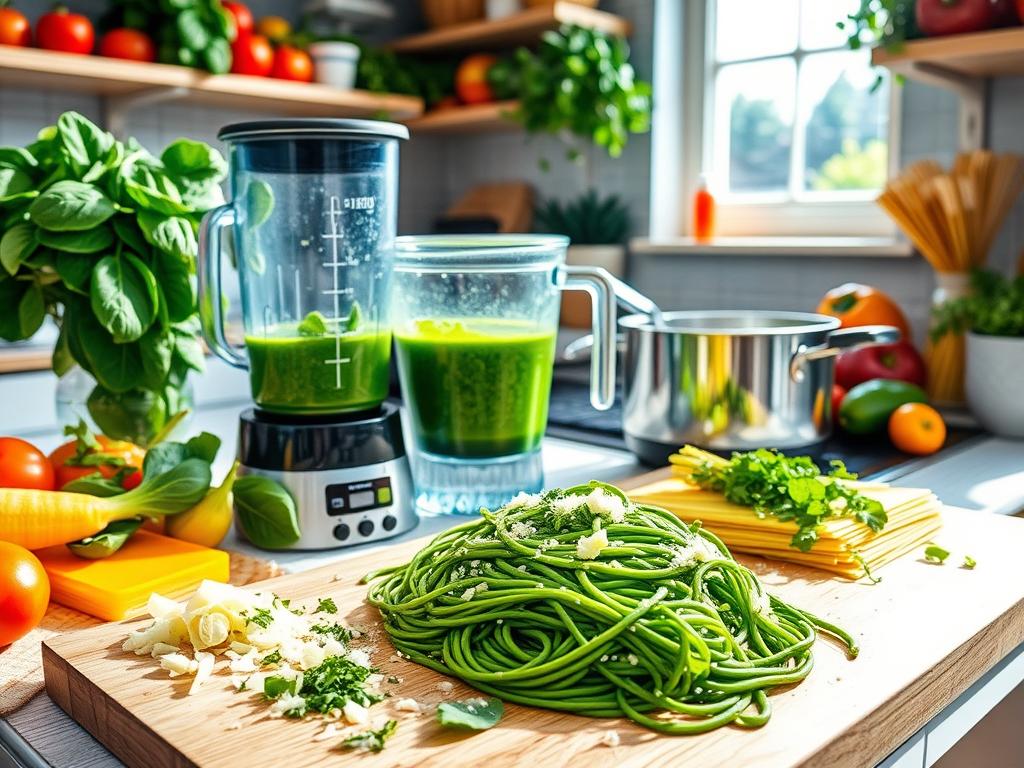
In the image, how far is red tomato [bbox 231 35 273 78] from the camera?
2.44 metres

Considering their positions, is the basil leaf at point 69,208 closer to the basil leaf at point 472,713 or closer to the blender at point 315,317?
the blender at point 315,317

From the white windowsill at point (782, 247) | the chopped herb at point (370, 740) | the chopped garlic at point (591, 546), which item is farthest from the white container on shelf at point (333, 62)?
the chopped herb at point (370, 740)

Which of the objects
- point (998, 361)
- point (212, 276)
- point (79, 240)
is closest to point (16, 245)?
point (79, 240)

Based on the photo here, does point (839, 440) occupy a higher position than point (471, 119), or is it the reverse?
point (471, 119)

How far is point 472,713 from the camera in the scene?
0.63 metres

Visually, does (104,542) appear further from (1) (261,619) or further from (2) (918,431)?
(2) (918,431)

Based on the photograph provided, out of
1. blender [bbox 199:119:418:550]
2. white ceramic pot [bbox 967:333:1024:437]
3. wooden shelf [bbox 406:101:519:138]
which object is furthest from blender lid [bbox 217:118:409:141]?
wooden shelf [bbox 406:101:519:138]

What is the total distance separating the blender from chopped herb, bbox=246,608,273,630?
0.74ft

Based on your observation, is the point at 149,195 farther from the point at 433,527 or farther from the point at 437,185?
the point at 437,185

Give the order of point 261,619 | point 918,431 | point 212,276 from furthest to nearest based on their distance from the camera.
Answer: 1. point 918,431
2. point 212,276
3. point 261,619

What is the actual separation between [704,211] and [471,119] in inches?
28.2

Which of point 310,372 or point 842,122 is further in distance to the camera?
point 842,122

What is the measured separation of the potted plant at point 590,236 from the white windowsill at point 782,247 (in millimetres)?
51

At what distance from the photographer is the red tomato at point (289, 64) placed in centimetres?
252
